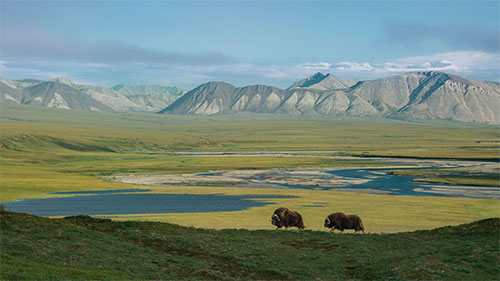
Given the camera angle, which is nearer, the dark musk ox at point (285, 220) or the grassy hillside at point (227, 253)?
the grassy hillside at point (227, 253)

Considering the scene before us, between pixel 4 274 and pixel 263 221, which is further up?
pixel 4 274

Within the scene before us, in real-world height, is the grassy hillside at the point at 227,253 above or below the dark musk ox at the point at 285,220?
above

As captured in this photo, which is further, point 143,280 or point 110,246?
point 110,246

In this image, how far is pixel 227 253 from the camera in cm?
2409

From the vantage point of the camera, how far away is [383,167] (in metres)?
119

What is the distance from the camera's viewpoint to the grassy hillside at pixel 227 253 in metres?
19.9

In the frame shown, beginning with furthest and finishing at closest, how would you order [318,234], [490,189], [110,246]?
[490,189] < [318,234] < [110,246]

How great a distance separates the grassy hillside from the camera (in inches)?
783

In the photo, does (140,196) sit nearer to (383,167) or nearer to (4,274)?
(4,274)

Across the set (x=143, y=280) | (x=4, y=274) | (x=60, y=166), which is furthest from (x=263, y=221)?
(x=60, y=166)

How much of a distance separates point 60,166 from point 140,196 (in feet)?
199

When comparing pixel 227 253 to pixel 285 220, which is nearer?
pixel 227 253

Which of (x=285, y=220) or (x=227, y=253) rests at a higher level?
(x=227, y=253)

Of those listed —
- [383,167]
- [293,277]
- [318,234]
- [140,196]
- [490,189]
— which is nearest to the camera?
[293,277]
